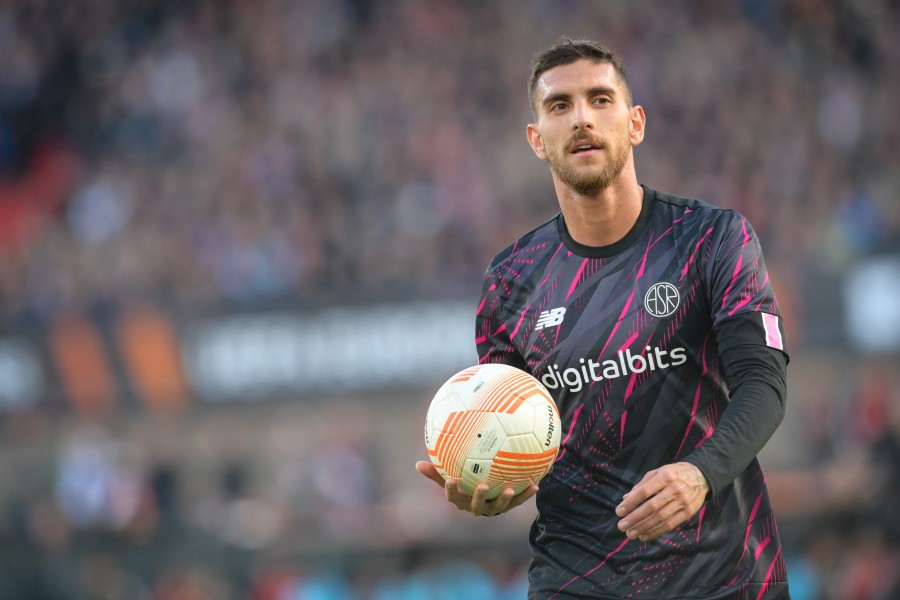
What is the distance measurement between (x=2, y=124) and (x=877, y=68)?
1407 centimetres

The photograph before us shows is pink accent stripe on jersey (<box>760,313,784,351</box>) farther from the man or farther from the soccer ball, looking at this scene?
the soccer ball

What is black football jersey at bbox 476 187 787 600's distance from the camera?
12.7 feet

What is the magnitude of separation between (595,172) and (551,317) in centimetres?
50

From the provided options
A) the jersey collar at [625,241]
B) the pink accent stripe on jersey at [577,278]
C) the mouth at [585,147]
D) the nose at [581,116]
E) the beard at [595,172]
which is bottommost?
the pink accent stripe on jersey at [577,278]

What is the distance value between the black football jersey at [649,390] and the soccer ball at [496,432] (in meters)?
0.15

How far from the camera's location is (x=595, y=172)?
4.11 m

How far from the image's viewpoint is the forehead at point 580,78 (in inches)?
163

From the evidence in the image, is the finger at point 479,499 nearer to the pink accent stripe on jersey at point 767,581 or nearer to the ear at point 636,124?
the pink accent stripe on jersey at point 767,581

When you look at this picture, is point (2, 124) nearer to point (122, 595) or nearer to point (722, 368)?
point (122, 595)

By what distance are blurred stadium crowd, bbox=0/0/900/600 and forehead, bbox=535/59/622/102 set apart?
6506 millimetres

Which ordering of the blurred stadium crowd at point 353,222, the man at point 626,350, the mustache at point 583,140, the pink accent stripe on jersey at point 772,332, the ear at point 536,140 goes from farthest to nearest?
the blurred stadium crowd at point 353,222
the ear at point 536,140
the mustache at point 583,140
the man at point 626,350
the pink accent stripe on jersey at point 772,332

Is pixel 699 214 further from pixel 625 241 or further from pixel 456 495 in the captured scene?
pixel 456 495

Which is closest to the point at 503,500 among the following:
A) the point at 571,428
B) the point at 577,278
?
the point at 571,428

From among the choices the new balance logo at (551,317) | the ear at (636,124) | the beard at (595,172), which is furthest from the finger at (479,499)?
the ear at (636,124)
